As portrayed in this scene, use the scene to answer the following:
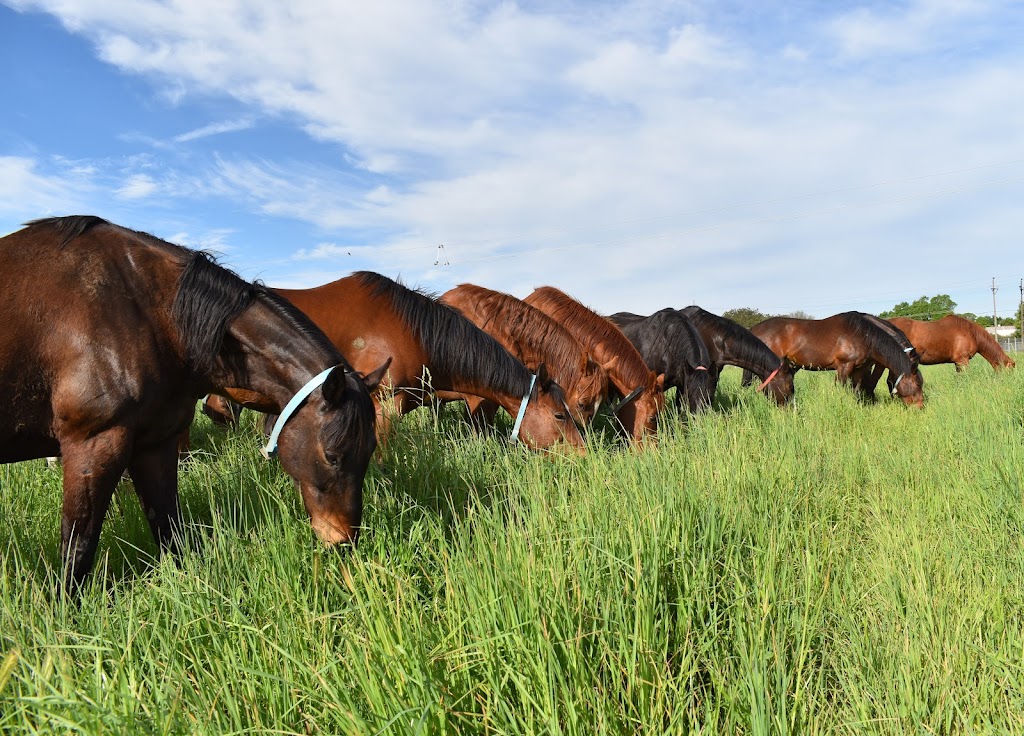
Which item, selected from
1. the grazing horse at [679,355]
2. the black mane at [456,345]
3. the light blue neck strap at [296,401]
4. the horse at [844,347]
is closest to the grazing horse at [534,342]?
the black mane at [456,345]

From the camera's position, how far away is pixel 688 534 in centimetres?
269

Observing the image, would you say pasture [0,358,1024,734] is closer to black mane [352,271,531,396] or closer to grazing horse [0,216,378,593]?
grazing horse [0,216,378,593]

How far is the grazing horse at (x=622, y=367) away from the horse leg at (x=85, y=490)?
483 cm

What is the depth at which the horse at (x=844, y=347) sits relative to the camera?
421 inches

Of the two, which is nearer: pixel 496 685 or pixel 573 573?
pixel 496 685

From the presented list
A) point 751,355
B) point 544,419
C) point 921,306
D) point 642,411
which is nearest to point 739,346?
point 751,355

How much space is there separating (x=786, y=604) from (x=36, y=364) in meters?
3.43

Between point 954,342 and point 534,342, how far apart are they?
16383mm

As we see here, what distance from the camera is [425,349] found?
4918 millimetres

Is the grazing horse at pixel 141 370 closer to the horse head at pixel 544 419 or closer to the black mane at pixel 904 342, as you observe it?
the horse head at pixel 544 419

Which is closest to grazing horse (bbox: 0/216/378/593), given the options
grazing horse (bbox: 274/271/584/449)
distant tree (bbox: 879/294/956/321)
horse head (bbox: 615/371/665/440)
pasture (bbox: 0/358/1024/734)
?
pasture (bbox: 0/358/1024/734)

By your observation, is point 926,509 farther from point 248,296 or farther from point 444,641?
point 248,296

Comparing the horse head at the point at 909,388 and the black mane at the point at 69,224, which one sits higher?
the black mane at the point at 69,224

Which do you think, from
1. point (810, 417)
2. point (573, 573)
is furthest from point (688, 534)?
point (810, 417)
